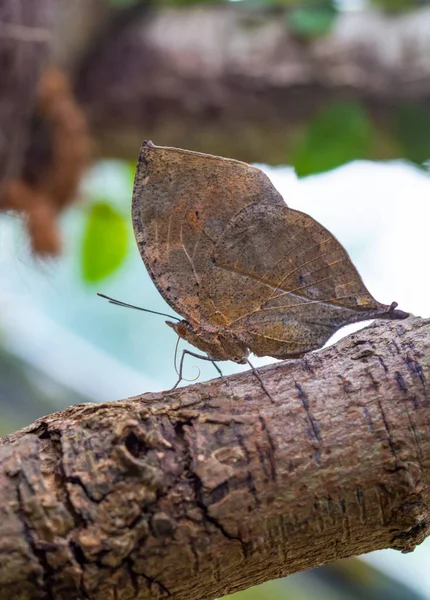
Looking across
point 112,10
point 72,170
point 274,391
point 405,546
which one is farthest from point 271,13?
point 405,546

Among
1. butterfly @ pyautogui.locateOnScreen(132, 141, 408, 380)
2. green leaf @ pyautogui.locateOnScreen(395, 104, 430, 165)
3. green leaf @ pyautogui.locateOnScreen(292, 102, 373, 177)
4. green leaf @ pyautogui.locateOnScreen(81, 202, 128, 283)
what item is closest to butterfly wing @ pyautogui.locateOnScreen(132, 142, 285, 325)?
butterfly @ pyautogui.locateOnScreen(132, 141, 408, 380)

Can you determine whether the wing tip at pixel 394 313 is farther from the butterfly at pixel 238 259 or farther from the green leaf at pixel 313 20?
the green leaf at pixel 313 20

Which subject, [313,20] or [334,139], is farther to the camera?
[313,20]

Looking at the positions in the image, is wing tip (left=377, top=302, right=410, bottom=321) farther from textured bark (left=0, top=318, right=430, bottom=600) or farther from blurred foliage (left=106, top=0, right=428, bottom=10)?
blurred foliage (left=106, top=0, right=428, bottom=10)

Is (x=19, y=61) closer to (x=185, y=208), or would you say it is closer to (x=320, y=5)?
(x=320, y=5)

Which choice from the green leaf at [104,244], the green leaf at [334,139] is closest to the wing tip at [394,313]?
the green leaf at [334,139]

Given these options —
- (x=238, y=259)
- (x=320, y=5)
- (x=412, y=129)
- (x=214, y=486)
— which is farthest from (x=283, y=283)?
(x=320, y=5)
